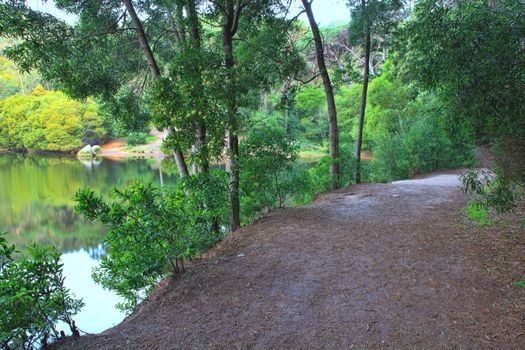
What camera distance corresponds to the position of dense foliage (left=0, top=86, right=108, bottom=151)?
3362 centimetres

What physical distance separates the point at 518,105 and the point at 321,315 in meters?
2.41

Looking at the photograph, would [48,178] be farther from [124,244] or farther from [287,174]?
[124,244]

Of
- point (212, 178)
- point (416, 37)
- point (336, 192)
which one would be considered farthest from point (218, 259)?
point (336, 192)

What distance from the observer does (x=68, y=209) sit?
16.9 m

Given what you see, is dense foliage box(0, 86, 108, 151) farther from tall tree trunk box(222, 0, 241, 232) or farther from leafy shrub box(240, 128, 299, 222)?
tall tree trunk box(222, 0, 241, 232)

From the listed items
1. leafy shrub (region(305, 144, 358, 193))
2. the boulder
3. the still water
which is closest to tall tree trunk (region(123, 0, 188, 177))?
the still water

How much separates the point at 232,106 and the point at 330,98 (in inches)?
193

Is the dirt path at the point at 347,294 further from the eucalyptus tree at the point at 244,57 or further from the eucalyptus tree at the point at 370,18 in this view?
the eucalyptus tree at the point at 370,18

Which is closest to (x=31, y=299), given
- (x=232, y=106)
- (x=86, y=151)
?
(x=232, y=106)

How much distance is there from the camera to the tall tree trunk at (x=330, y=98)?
9.30m

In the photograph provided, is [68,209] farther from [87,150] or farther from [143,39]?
[87,150]

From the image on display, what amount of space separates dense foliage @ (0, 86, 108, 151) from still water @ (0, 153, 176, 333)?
1768mm

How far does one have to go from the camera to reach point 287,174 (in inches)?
304

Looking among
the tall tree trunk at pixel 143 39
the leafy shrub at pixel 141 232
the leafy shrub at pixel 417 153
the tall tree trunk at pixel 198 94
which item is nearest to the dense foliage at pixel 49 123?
the leafy shrub at pixel 417 153
